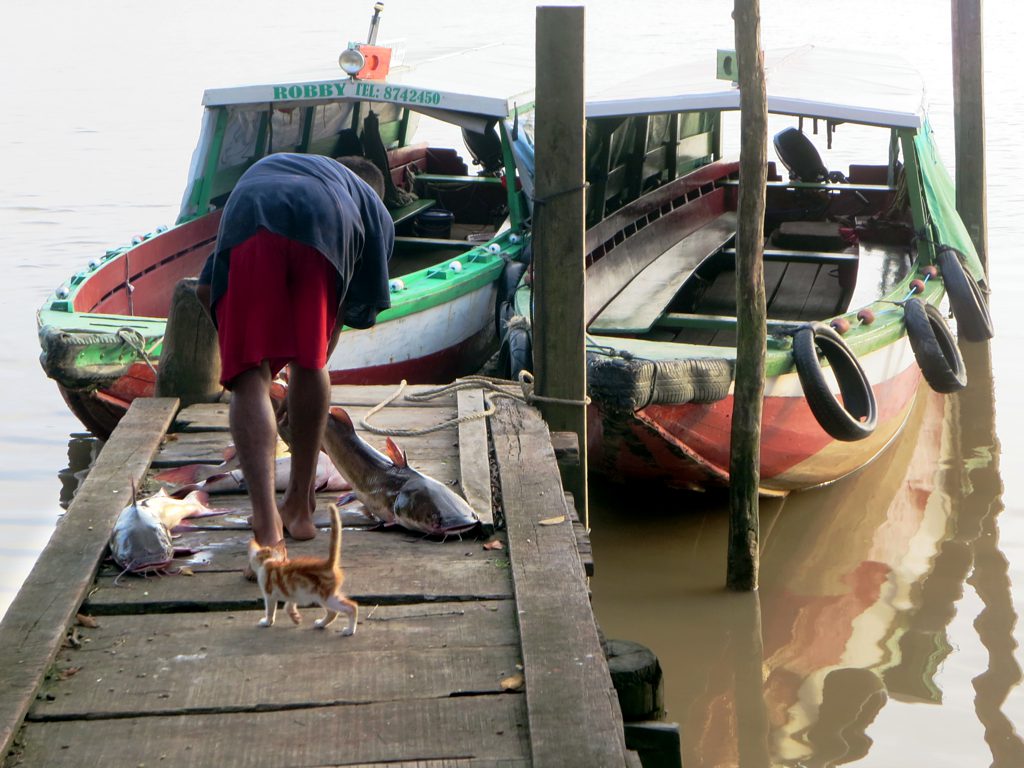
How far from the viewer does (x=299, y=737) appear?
3014 mm

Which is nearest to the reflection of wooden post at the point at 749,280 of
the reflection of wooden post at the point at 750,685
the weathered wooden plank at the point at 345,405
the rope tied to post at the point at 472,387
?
the reflection of wooden post at the point at 750,685

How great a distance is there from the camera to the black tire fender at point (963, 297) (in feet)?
27.6

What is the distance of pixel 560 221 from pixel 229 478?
1.60 metres

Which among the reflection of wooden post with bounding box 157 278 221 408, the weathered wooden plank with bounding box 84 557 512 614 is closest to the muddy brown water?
the reflection of wooden post with bounding box 157 278 221 408

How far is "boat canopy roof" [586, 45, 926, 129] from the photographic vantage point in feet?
27.1

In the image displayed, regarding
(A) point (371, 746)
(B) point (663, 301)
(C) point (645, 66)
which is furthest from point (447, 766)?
(C) point (645, 66)

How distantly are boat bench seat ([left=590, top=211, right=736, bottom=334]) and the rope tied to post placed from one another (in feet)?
7.59

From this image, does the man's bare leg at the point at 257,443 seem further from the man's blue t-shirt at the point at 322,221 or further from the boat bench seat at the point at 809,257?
the boat bench seat at the point at 809,257

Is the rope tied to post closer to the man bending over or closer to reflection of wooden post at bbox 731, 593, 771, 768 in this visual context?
the man bending over

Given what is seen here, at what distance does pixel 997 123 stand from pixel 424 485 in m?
19.7

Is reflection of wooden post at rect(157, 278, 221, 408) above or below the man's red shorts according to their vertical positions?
below

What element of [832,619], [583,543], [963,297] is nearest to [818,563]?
[832,619]

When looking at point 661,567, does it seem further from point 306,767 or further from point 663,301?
point 306,767

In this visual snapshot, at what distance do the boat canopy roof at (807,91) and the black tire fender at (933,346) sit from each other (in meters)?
1.29
